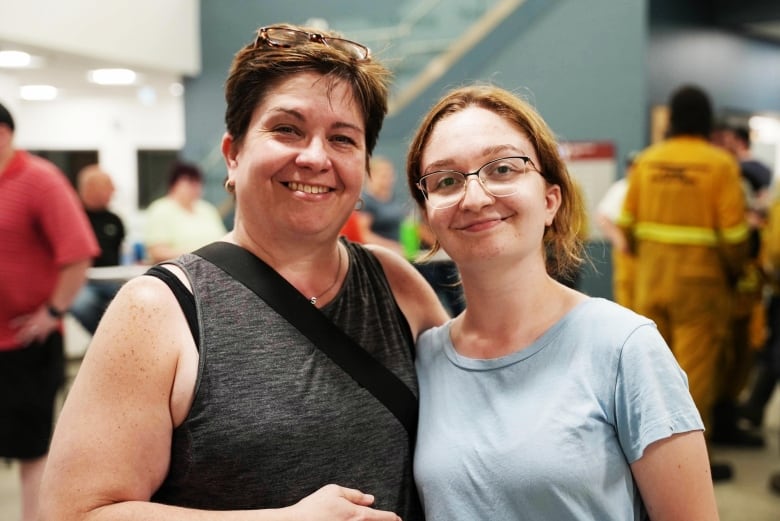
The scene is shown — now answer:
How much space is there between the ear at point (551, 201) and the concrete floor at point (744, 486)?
2.70 meters

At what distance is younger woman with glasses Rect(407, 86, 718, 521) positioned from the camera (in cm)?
123

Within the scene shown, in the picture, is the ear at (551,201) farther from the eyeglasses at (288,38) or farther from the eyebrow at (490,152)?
the eyeglasses at (288,38)

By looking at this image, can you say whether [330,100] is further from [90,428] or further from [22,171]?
[22,171]

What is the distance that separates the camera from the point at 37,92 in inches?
437

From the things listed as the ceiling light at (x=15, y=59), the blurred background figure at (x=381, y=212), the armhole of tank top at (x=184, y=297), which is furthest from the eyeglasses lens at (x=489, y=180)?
the ceiling light at (x=15, y=59)

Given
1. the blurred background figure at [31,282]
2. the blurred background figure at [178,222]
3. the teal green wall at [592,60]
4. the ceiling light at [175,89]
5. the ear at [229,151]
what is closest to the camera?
the ear at [229,151]

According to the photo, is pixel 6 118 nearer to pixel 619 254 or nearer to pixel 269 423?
pixel 269 423

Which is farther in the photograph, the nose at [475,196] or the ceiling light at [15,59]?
the ceiling light at [15,59]

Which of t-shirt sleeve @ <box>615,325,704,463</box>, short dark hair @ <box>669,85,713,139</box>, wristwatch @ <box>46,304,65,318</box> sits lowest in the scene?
wristwatch @ <box>46,304,65,318</box>

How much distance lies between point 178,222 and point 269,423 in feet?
14.6

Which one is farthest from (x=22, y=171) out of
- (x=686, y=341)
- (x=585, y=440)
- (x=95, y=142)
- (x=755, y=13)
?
(x=95, y=142)

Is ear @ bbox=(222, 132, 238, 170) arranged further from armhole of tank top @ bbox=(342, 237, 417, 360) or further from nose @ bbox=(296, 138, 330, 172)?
armhole of tank top @ bbox=(342, 237, 417, 360)

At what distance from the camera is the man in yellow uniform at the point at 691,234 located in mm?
3855

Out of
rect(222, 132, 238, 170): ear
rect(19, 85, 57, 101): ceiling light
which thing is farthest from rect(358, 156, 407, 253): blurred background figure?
rect(19, 85, 57, 101): ceiling light
